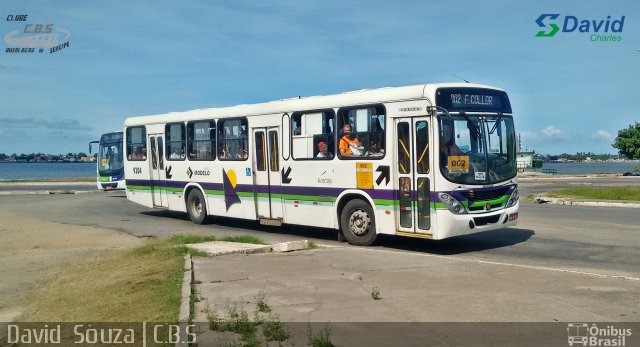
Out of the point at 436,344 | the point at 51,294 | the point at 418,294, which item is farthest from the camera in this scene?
the point at 51,294

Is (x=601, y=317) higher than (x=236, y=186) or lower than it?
lower

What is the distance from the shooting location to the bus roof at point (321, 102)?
11.4 metres

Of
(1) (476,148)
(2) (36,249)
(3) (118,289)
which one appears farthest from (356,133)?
(2) (36,249)

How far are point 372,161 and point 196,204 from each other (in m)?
7.82

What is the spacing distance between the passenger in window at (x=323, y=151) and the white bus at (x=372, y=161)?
0.02 m

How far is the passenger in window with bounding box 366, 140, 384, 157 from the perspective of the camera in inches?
473

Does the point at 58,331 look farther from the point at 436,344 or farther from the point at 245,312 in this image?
the point at 436,344

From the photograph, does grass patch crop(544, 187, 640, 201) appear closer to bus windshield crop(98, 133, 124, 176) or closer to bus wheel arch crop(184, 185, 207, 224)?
bus wheel arch crop(184, 185, 207, 224)

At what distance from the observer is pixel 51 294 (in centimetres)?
873

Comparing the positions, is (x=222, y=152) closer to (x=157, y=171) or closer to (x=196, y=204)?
(x=196, y=204)

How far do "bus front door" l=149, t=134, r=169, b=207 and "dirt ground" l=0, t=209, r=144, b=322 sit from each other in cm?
262

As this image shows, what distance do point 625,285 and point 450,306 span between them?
291 cm

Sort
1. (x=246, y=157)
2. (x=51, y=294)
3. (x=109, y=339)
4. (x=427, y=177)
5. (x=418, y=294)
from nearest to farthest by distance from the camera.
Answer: (x=109, y=339)
(x=418, y=294)
(x=51, y=294)
(x=427, y=177)
(x=246, y=157)

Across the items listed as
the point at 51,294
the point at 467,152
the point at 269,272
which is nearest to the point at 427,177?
the point at 467,152
